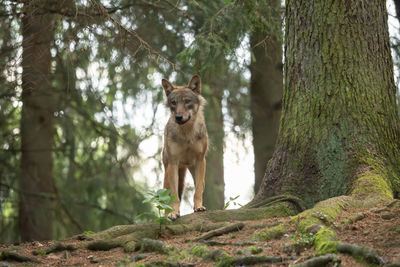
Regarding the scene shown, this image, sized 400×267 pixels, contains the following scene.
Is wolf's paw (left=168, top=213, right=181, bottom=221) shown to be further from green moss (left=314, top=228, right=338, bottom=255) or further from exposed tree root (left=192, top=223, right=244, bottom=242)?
green moss (left=314, top=228, right=338, bottom=255)

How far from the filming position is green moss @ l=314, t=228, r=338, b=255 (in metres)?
4.32

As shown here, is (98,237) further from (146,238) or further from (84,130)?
(84,130)

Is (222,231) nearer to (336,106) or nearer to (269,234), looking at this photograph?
(269,234)

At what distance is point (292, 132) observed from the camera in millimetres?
6902

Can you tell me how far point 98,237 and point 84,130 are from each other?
364 inches

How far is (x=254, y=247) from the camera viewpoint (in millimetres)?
4738

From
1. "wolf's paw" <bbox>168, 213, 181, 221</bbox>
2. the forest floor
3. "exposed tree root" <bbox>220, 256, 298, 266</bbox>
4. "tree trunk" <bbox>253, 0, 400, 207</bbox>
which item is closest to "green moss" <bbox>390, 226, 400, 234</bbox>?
the forest floor

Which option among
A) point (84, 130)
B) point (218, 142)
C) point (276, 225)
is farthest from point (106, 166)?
point (276, 225)

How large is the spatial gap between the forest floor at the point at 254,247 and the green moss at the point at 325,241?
0.27 feet

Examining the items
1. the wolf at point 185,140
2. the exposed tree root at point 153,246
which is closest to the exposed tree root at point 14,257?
the exposed tree root at point 153,246

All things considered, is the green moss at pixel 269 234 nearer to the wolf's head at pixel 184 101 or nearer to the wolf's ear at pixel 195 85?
the wolf's head at pixel 184 101

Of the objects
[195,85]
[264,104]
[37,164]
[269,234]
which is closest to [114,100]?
[37,164]

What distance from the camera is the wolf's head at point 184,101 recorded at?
8294 mm

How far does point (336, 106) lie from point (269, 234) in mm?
2379
